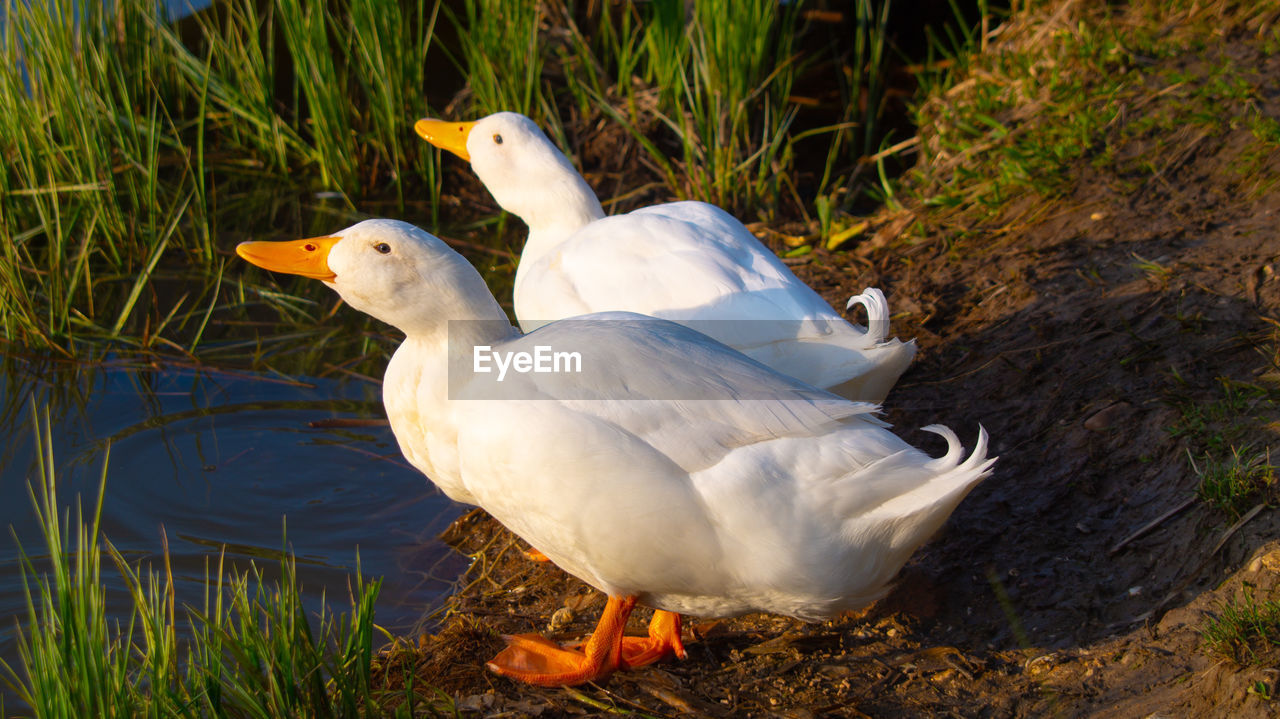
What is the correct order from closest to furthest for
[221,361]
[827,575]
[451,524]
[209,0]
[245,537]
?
1. [827,575]
2. [245,537]
3. [451,524]
4. [221,361]
5. [209,0]

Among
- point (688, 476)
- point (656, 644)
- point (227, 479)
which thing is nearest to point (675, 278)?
point (688, 476)

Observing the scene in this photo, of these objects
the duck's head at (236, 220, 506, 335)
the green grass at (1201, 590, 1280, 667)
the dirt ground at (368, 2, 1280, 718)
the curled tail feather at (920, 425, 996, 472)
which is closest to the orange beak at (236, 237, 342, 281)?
the duck's head at (236, 220, 506, 335)

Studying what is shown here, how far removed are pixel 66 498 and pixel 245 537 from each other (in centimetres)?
65

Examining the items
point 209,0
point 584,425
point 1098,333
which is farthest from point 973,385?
point 209,0

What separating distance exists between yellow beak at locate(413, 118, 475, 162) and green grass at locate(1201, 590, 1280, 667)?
125 inches

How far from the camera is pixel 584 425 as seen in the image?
2359 mm

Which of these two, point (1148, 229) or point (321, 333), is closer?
point (1148, 229)

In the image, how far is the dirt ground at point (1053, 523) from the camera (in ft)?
7.95

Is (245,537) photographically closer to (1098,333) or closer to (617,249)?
(617,249)

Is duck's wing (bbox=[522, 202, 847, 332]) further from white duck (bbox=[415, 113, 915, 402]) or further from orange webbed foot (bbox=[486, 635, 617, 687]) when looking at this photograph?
orange webbed foot (bbox=[486, 635, 617, 687])

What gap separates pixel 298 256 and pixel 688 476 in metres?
1.21

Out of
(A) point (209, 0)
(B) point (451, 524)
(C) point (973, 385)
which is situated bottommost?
(B) point (451, 524)

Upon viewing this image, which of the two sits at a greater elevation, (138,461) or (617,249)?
(617,249)

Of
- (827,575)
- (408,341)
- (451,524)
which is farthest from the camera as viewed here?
(451,524)
